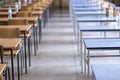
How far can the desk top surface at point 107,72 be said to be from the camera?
2.55 meters

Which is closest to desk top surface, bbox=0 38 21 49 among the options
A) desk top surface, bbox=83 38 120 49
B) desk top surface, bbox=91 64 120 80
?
desk top surface, bbox=83 38 120 49

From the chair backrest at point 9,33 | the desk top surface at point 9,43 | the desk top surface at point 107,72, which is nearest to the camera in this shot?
the desk top surface at point 107,72

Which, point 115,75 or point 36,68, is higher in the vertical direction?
point 115,75

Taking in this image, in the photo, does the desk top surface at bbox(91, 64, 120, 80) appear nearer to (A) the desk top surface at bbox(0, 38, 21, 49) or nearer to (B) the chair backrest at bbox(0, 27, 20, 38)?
(A) the desk top surface at bbox(0, 38, 21, 49)

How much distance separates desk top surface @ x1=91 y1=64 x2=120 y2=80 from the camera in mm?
2548

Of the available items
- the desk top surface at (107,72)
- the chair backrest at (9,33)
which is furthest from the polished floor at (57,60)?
the desk top surface at (107,72)

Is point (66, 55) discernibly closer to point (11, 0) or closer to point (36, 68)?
point (36, 68)

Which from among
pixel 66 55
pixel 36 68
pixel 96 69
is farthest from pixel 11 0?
pixel 96 69

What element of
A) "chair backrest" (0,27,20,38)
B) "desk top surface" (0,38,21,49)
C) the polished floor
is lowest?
the polished floor

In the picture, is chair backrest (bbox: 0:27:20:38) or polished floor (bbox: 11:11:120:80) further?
polished floor (bbox: 11:11:120:80)

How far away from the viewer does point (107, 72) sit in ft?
8.86

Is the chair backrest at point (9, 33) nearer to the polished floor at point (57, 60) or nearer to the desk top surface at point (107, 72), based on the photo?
the polished floor at point (57, 60)

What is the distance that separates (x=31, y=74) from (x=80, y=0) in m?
8.15

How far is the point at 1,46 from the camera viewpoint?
3.79 meters
